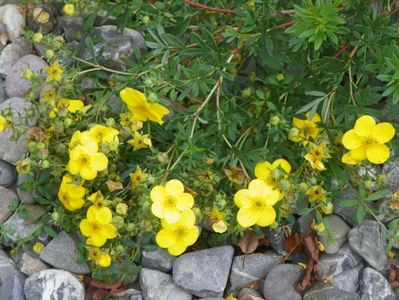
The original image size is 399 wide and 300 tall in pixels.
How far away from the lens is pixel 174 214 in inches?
98.9

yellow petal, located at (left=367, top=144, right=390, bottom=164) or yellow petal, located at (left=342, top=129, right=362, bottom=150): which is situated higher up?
yellow petal, located at (left=342, top=129, right=362, bottom=150)

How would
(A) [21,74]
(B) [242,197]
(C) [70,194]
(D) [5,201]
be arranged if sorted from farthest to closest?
1. (A) [21,74]
2. (D) [5,201]
3. (C) [70,194]
4. (B) [242,197]

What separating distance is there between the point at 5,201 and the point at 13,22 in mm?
890

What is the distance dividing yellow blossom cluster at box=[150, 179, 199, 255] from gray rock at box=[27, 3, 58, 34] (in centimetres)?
129

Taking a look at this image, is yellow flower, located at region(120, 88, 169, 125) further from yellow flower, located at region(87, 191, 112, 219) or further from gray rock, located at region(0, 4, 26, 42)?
gray rock, located at region(0, 4, 26, 42)

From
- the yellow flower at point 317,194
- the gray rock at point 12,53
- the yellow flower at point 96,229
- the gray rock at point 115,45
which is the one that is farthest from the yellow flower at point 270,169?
the gray rock at point 12,53

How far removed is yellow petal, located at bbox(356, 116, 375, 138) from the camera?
8.35ft

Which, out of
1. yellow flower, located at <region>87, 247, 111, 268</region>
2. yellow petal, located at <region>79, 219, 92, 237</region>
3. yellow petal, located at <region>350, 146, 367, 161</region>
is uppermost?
yellow petal, located at <region>350, 146, 367, 161</region>

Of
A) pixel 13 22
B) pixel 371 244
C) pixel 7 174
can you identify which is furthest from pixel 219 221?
pixel 13 22

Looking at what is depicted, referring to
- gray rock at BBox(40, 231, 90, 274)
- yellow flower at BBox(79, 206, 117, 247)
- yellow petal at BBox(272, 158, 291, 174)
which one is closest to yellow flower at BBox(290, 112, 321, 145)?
yellow petal at BBox(272, 158, 291, 174)

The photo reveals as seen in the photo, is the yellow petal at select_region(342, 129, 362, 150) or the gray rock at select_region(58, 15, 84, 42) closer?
the yellow petal at select_region(342, 129, 362, 150)

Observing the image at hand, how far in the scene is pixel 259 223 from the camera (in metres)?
2.61

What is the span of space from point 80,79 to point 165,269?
866 mm

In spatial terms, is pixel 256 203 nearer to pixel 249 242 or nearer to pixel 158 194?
pixel 158 194
